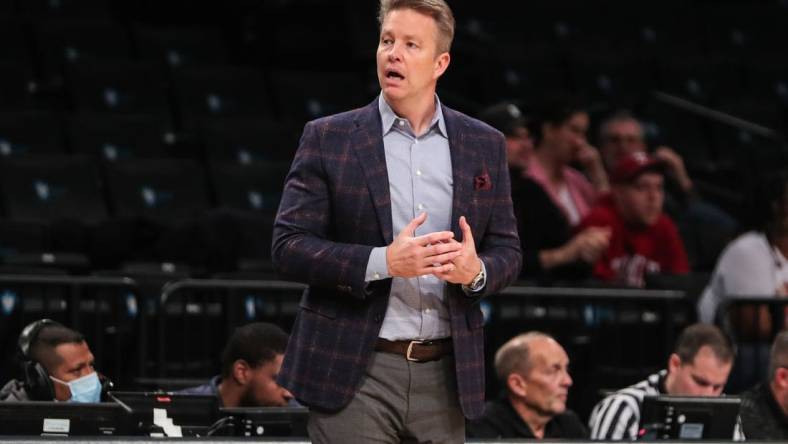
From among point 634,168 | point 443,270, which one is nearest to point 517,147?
point 634,168

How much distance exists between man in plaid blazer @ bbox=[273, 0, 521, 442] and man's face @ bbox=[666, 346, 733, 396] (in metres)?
2.68

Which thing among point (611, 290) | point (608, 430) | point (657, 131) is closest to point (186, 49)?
point (657, 131)

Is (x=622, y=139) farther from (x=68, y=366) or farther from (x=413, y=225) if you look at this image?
(x=413, y=225)

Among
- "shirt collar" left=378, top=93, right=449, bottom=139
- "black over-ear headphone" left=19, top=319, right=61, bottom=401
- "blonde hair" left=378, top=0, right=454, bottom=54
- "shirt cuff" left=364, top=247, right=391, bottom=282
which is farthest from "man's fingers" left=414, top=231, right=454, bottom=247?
"black over-ear headphone" left=19, top=319, right=61, bottom=401

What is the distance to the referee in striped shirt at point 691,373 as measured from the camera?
5.84 m

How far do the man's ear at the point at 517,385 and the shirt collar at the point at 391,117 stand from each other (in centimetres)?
266

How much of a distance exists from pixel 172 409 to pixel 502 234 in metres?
1.62

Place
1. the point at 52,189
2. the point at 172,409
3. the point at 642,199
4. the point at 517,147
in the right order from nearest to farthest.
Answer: the point at 172,409 → the point at 517,147 → the point at 642,199 → the point at 52,189

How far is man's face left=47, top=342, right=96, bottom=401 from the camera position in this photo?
524 cm

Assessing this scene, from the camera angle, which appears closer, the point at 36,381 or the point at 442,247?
the point at 442,247

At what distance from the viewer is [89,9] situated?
9898 mm

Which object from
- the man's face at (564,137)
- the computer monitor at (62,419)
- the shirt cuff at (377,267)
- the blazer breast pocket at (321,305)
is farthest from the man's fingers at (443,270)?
the man's face at (564,137)

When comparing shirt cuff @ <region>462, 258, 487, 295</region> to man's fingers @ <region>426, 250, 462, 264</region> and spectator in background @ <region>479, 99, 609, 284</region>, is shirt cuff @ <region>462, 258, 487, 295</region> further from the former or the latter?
spectator in background @ <region>479, 99, 609, 284</region>

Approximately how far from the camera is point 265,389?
5.77 metres
